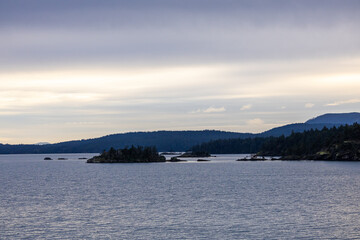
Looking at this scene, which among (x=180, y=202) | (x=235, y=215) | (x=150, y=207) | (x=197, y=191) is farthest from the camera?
(x=197, y=191)

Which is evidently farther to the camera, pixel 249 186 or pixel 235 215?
pixel 249 186

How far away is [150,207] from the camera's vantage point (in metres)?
72.4

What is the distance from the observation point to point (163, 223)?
58344 millimetres

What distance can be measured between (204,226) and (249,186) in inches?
2028

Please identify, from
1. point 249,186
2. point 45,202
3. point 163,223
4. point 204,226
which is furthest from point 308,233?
point 249,186

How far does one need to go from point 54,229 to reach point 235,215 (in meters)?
23.9

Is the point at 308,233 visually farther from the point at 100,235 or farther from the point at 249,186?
the point at 249,186

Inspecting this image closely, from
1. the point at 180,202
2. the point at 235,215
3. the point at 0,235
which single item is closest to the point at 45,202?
the point at 180,202

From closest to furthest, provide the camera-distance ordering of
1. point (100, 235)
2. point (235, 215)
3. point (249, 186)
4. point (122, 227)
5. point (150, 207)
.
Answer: point (100, 235) → point (122, 227) → point (235, 215) → point (150, 207) → point (249, 186)

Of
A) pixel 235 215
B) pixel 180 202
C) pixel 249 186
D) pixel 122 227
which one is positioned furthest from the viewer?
pixel 249 186

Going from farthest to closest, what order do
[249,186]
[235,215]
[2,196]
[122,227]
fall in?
[249,186], [2,196], [235,215], [122,227]

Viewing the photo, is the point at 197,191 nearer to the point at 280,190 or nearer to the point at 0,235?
the point at 280,190

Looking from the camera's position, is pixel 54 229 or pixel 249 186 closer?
pixel 54 229

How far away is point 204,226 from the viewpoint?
5634 centimetres
